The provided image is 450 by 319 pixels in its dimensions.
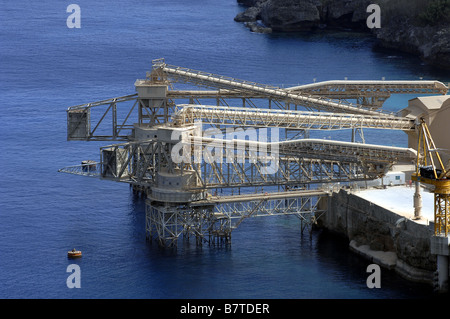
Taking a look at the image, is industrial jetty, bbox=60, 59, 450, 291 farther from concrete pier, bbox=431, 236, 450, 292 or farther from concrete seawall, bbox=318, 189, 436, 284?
concrete pier, bbox=431, 236, 450, 292

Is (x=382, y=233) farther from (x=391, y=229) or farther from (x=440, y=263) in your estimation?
(x=440, y=263)

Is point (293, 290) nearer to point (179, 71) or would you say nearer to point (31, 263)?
point (31, 263)

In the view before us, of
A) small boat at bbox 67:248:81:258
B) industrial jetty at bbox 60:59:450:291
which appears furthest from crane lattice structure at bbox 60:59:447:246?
small boat at bbox 67:248:81:258

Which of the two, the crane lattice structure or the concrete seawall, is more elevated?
the crane lattice structure

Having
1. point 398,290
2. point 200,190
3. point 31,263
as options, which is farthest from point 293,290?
point 31,263

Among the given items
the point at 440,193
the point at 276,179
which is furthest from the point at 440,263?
the point at 276,179

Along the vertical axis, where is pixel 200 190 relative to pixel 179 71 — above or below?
below

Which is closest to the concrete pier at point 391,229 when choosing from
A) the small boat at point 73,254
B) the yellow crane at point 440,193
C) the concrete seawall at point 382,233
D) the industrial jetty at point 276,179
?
the concrete seawall at point 382,233

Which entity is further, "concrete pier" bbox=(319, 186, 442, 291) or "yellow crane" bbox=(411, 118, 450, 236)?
"concrete pier" bbox=(319, 186, 442, 291)
